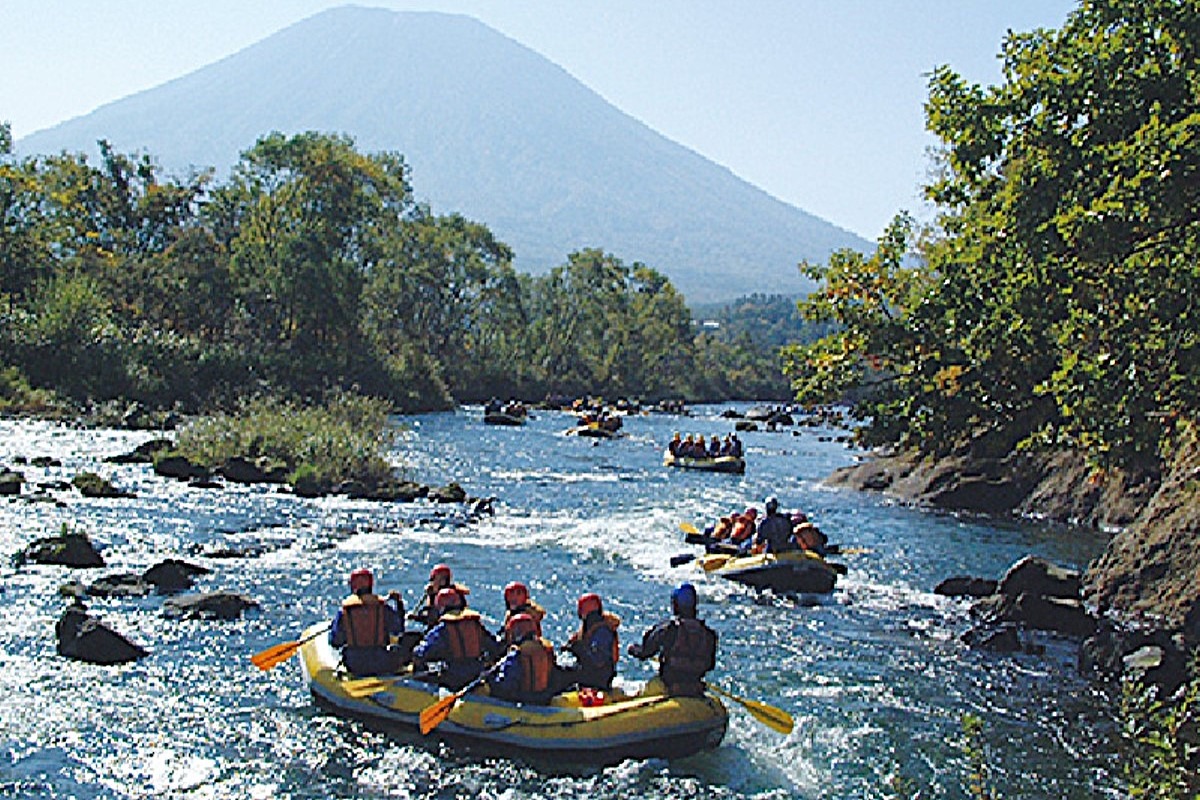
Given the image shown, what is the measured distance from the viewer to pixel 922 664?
15.1m

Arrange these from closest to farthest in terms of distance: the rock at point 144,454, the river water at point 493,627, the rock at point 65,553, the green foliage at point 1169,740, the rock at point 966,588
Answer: the green foliage at point 1169,740, the river water at point 493,627, the rock at point 65,553, the rock at point 966,588, the rock at point 144,454

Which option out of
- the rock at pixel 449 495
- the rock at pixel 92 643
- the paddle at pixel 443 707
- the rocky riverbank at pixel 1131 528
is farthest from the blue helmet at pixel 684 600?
the rock at pixel 449 495

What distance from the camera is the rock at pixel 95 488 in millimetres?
24306

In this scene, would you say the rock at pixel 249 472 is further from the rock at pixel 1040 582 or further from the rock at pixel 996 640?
the rock at pixel 996 640

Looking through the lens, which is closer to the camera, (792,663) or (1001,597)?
(792,663)

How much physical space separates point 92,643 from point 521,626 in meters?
5.38

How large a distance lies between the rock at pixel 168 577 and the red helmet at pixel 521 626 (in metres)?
7.21

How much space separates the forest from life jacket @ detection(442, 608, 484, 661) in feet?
93.5

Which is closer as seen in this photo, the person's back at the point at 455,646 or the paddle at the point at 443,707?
the paddle at the point at 443,707

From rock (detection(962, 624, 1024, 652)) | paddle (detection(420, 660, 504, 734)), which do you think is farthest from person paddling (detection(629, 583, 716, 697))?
rock (detection(962, 624, 1024, 652))

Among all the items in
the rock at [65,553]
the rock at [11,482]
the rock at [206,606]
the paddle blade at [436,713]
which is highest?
the paddle blade at [436,713]

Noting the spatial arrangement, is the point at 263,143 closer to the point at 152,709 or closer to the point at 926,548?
the point at 926,548

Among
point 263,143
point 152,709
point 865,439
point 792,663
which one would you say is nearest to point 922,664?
point 792,663

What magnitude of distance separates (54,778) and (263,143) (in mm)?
53503
